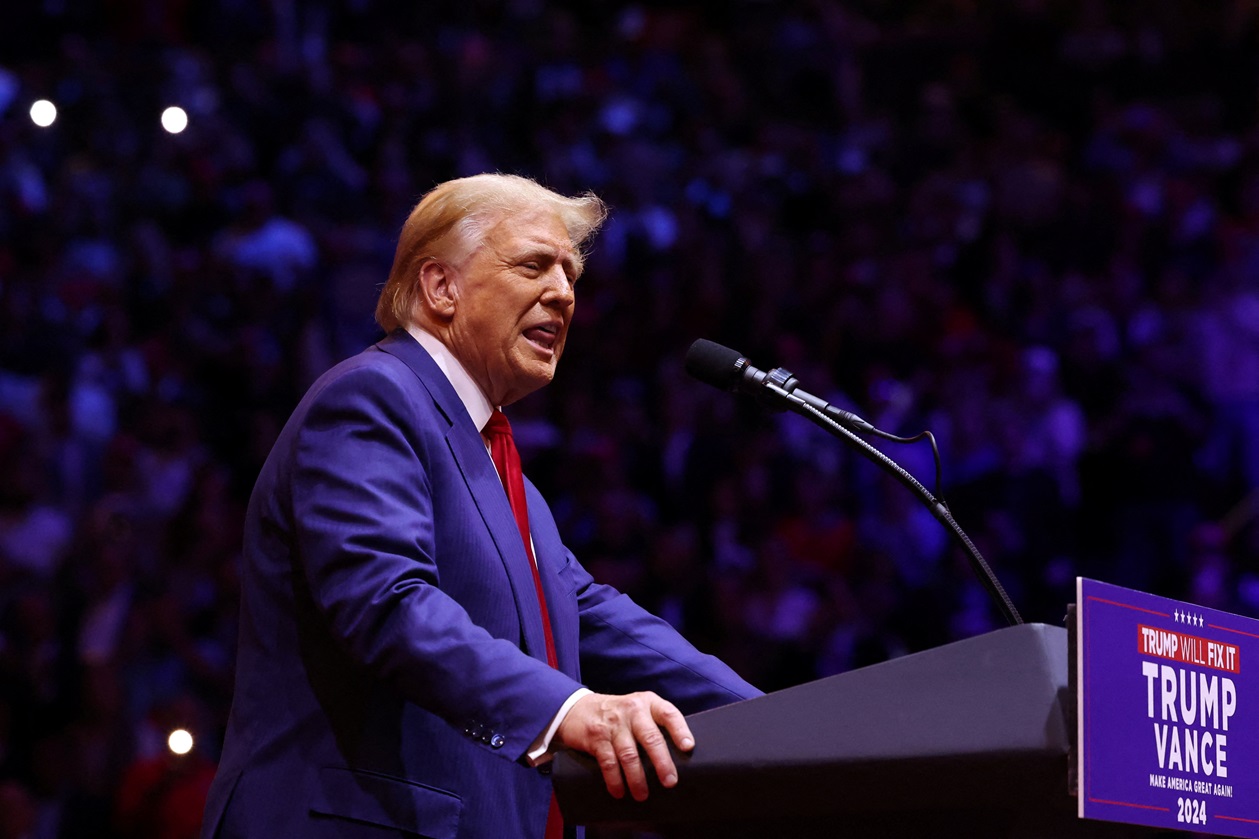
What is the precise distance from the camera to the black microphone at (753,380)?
191cm

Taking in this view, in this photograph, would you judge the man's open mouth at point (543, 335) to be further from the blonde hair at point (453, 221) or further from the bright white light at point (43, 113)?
the bright white light at point (43, 113)

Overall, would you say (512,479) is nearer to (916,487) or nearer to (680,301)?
(916,487)

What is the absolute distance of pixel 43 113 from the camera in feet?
26.7

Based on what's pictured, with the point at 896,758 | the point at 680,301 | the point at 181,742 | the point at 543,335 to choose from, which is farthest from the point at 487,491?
the point at 680,301

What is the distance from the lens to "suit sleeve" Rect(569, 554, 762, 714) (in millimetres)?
2072

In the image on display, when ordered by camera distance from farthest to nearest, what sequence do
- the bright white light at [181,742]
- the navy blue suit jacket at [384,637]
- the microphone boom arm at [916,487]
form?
the bright white light at [181,742] → the microphone boom arm at [916,487] → the navy blue suit jacket at [384,637]

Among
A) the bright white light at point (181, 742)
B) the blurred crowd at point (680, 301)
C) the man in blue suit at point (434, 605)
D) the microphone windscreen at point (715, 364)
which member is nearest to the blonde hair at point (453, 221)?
the man in blue suit at point (434, 605)

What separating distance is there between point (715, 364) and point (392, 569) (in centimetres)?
59

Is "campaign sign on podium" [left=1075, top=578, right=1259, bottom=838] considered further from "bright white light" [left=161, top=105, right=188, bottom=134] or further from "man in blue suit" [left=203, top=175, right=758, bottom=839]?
"bright white light" [left=161, top=105, right=188, bottom=134]

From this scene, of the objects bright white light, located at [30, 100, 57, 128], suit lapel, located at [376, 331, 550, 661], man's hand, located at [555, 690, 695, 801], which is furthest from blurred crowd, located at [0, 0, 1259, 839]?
man's hand, located at [555, 690, 695, 801]

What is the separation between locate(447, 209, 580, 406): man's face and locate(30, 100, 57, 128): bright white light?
677cm

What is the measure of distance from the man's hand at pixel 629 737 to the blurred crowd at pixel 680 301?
3367mm

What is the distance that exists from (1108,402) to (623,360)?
204 centimetres

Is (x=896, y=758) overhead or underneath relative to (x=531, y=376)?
underneath
